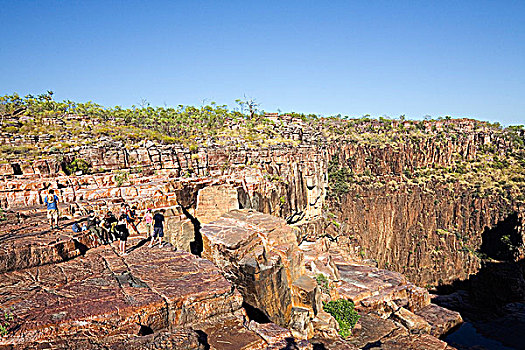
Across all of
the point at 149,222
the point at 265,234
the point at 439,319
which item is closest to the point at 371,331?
the point at 439,319

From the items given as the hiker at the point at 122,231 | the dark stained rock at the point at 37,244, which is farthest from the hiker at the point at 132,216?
the dark stained rock at the point at 37,244

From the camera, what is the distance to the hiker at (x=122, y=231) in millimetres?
7508

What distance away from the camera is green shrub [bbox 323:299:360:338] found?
1559cm

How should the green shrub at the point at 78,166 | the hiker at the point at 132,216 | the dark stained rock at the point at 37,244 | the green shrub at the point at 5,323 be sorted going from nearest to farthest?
the green shrub at the point at 5,323 < the dark stained rock at the point at 37,244 < the hiker at the point at 132,216 < the green shrub at the point at 78,166

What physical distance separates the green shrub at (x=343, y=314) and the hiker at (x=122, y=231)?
10.7m

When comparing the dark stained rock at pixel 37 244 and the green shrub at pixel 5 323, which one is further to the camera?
the dark stained rock at pixel 37 244

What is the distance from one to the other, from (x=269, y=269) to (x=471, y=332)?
68.9 ft

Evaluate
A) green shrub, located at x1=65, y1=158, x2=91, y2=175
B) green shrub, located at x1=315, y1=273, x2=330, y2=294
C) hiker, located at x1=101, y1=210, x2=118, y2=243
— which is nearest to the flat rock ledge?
hiker, located at x1=101, y1=210, x2=118, y2=243

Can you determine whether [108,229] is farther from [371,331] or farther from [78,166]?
[78,166]

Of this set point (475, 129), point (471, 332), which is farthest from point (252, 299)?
point (475, 129)

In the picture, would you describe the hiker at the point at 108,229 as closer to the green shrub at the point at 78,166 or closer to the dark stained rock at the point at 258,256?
the dark stained rock at the point at 258,256

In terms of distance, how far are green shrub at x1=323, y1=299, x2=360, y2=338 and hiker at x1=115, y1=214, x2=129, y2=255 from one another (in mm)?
10669

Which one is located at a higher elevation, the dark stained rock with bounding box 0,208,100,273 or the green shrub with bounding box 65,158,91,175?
the dark stained rock with bounding box 0,208,100,273

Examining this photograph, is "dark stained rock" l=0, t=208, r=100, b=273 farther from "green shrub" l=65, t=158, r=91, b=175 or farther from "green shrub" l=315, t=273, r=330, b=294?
"green shrub" l=65, t=158, r=91, b=175
